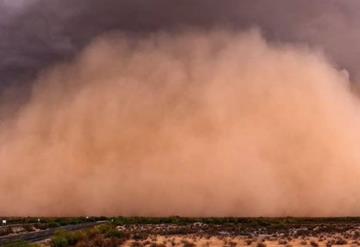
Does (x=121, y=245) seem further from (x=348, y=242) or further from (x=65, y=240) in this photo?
(x=348, y=242)

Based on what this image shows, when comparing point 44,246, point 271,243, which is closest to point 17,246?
point 44,246

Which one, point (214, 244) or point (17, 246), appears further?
point (214, 244)

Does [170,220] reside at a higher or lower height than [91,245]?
higher

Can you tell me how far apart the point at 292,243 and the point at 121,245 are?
13.7 meters

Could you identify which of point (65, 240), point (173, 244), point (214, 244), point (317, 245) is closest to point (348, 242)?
point (317, 245)

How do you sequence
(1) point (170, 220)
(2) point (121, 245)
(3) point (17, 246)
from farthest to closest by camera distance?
1. (1) point (170, 220)
2. (2) point (121, 245)
3. (3) point (17, 246)

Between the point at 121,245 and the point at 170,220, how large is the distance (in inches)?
2674

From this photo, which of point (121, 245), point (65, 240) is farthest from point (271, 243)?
point (65, 240)

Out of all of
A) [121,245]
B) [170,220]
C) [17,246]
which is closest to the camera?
[17,246]

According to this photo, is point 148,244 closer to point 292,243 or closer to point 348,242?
point 292,243

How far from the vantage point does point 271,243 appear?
140 feet

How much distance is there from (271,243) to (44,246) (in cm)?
1823

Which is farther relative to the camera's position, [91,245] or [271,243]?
[271,243]

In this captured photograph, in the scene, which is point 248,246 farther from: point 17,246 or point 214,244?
point 17,246
